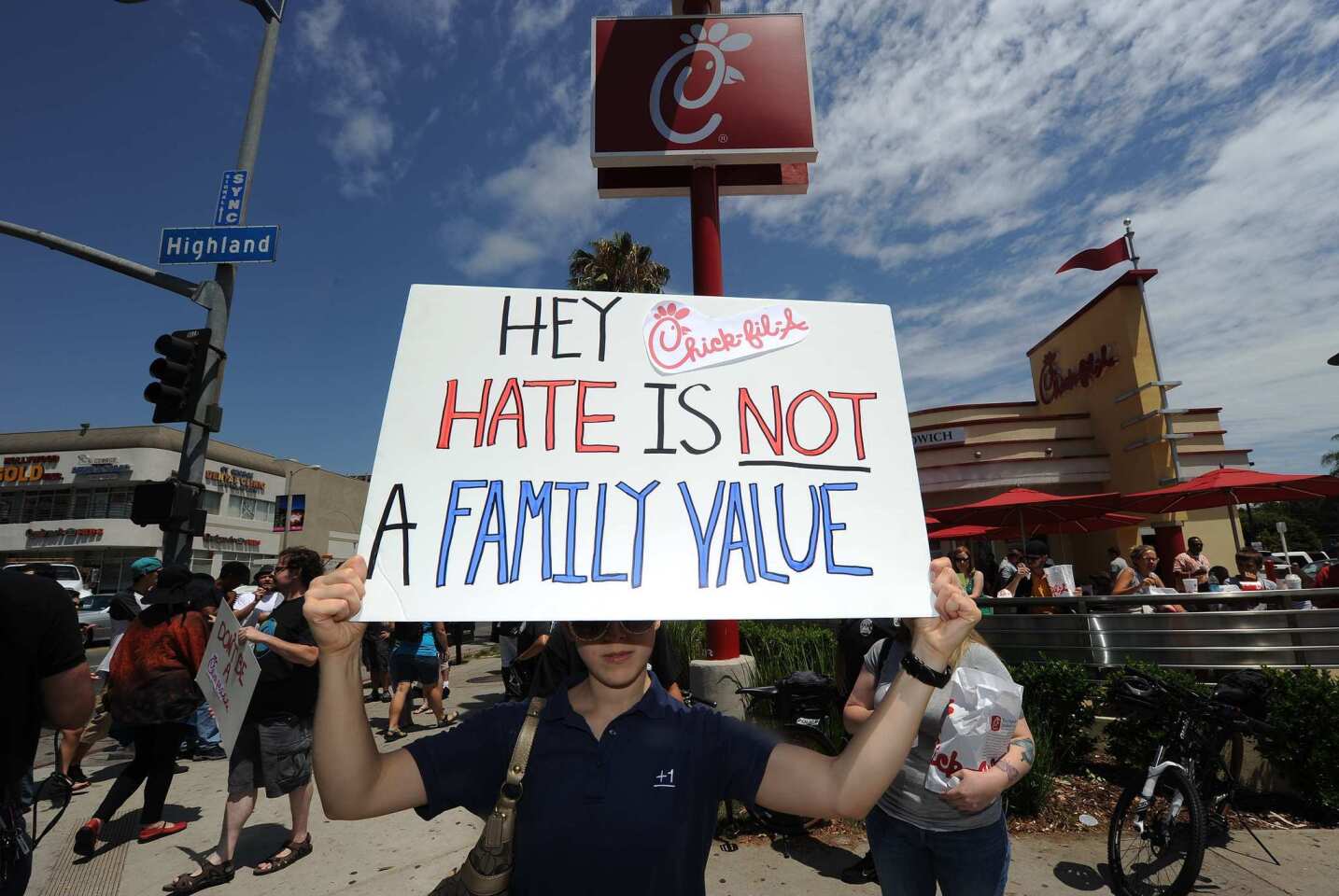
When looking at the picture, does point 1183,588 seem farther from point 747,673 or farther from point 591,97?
point 591,97

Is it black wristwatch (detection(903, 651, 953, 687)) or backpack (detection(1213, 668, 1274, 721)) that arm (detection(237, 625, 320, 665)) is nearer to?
black wristwatch (detection(903, 651, 953, 687))

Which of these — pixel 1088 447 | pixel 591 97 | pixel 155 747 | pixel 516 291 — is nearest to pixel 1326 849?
pixel 516 291

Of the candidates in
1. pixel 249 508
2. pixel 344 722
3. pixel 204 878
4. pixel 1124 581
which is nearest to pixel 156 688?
pixel 204 878

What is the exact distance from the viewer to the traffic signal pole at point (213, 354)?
6.13 meters

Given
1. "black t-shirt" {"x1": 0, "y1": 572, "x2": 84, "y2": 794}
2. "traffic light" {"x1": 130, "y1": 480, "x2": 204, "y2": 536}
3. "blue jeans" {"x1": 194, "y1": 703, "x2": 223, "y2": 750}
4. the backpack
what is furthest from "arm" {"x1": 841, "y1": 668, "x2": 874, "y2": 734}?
"blue jeans" {"x1": 194, "y1": 703, "x2": 223, "y2": 750}

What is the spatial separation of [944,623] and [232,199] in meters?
8.40

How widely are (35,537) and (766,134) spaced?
5100 cm

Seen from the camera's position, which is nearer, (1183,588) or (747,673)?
(747,673)

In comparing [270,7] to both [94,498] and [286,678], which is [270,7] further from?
[94,498]

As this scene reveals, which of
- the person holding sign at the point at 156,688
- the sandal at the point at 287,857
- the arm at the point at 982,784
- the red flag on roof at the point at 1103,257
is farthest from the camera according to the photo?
the red flag on roof at the point at 1103,257

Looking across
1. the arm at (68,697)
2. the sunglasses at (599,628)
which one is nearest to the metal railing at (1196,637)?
the sunglasses at (599,628)

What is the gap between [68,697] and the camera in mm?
2510

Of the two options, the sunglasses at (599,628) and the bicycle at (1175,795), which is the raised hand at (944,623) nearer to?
the sunglasses at (599,628)

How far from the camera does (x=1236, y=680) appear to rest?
419cm
